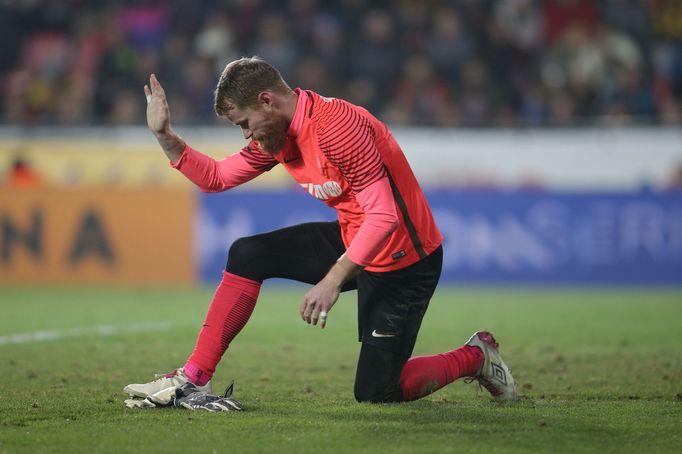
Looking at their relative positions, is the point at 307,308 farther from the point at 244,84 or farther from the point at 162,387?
the point at 244,84

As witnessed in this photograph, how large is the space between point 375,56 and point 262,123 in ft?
41.6

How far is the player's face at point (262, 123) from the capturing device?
560cm

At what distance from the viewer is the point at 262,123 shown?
5648mm

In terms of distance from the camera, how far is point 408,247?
6082 millimetres

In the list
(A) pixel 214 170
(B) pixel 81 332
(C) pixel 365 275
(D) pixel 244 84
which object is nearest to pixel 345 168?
(D) pixel 244 84

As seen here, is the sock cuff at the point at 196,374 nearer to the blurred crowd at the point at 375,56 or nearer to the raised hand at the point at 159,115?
the raised hand at the point at 159,115

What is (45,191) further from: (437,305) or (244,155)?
(244,155)

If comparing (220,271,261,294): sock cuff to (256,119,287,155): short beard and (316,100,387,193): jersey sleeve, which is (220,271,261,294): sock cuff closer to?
(256,119,287,155): short beard

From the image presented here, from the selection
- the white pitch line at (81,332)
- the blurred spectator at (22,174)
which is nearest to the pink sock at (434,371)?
the white pitch line at (81,332)

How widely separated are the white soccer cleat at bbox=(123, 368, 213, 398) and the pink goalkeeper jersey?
1096 mm

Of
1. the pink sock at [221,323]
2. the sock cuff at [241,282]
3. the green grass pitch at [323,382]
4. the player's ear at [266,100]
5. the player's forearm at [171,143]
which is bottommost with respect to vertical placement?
the green grass pitch at [323,382]

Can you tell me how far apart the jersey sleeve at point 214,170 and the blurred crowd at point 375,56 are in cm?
1080

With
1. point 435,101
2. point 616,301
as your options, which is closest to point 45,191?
point 435,101

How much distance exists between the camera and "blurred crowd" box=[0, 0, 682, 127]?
17.5 metres
